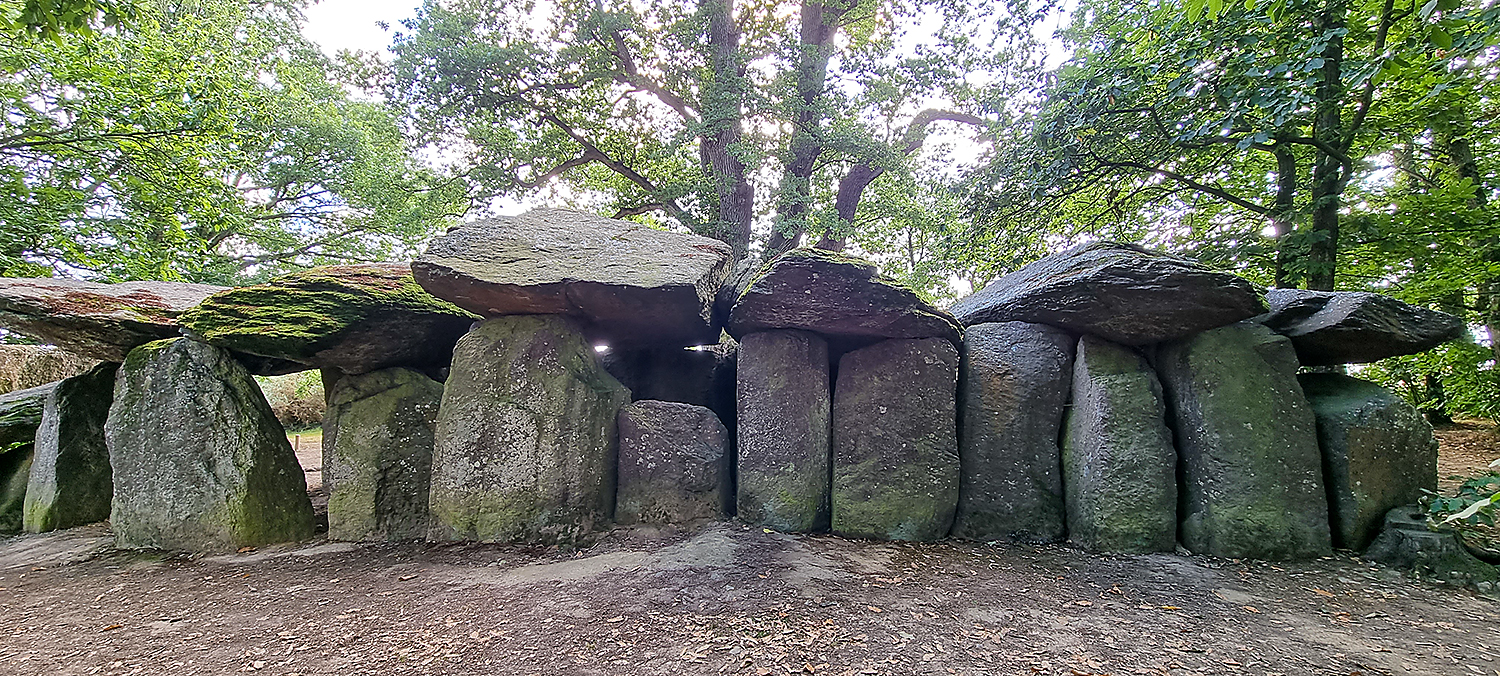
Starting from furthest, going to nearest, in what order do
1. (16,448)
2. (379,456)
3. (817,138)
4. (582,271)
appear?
1. (817,138)
2. (16,448)
3. (379,456)
4. (582,271)

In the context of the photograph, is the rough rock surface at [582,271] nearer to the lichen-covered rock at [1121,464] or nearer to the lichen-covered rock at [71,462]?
the lichen-covered rock at [1121,464]

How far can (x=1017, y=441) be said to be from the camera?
14.1 feet

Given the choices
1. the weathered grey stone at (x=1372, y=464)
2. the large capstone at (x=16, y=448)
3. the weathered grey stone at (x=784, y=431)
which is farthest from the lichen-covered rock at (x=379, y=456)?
the weathered grey stone at (x=1372, y=464)

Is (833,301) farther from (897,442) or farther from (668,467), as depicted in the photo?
(668,467)

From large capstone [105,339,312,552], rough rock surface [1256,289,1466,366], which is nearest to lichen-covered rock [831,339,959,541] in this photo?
rough rock surface [1256,289,1466,366]

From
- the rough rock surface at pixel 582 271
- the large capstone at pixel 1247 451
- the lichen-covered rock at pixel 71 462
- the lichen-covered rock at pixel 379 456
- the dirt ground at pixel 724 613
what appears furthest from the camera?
the lichen-covered rock at pixel 71 462

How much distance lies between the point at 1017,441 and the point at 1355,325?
2.15 metres

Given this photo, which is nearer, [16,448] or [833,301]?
[833,301]

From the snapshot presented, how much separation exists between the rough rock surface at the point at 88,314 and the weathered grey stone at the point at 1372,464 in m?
8.15

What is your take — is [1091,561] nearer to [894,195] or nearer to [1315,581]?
[1315,581]

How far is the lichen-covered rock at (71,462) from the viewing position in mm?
4629

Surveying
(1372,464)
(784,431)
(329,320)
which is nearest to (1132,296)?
(1372,464)

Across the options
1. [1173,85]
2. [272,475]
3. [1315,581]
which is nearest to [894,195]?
[1173,85]

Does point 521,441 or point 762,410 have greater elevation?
point 762,410
